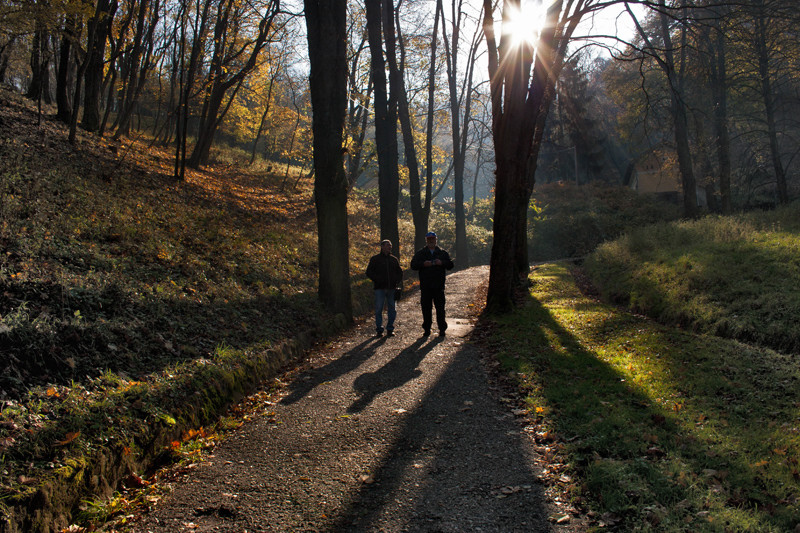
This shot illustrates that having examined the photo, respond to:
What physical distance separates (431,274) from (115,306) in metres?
5.31

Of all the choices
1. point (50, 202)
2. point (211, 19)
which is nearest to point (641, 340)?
point (50, 202)

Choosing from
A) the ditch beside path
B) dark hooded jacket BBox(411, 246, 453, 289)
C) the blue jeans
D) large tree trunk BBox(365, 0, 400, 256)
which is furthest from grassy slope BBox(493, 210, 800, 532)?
large tree trunk BBox(365, 0, 400, 256)

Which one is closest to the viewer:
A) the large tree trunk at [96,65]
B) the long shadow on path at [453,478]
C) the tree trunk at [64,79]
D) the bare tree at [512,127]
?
the long shadow on path at [453,478]

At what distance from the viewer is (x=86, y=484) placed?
3592 millimetres

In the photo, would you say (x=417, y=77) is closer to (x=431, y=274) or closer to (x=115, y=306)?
(x=431, y=274)

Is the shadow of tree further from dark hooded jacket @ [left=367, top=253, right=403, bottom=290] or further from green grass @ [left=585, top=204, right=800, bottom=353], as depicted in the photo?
green grass @ [left=585, top=204, right=800, bottom=353]

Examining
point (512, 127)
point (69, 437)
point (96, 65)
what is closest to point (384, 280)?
point (512, 127)

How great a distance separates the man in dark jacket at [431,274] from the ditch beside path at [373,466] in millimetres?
2615

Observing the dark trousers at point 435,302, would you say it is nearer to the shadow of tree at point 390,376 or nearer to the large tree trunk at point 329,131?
the shadow of tree at point 390,376

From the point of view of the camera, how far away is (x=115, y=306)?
246 inches

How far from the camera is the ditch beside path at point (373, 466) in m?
3.44

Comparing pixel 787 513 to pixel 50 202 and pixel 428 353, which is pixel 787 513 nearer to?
pixel 428 353

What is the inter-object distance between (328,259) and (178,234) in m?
3.55

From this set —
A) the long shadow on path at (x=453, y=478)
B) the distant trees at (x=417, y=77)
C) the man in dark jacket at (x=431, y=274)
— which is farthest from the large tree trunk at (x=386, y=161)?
the long shadow on path at (x=453, y=478)
